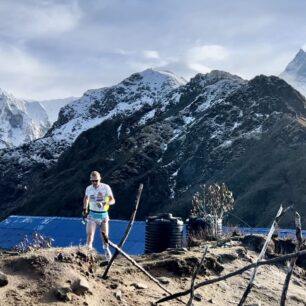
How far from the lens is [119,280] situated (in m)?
8.86

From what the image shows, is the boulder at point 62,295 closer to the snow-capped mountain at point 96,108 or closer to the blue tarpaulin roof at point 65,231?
the blue tarpaulin roof at point 65,231

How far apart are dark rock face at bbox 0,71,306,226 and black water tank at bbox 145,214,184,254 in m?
32.3

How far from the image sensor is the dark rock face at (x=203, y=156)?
2044 inches

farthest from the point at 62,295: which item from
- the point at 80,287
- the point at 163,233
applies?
the point at 163,233

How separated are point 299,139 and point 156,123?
95.7ft

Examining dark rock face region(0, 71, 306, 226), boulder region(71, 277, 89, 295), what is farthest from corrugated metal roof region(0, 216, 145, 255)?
dark rock face region(0, 71, 306, 226)

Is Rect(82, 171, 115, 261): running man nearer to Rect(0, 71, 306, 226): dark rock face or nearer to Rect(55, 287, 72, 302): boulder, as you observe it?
Rect(55, 287, 72, 302): boulder

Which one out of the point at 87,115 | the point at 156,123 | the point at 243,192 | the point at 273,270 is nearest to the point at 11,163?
the point at 87,115

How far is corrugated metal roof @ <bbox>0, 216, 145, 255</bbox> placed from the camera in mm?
22797

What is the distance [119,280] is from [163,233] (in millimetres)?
5289

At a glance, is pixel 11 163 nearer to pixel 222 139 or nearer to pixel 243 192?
pixel 222 139

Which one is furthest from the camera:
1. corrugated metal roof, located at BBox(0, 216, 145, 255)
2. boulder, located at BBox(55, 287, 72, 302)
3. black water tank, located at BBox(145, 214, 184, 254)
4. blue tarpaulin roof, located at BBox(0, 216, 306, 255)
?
corrugated metal roof, located at BBox(0, 216, 145, 255)

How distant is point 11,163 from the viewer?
118 meters

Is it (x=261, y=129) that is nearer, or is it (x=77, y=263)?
(x=77, y=263)
